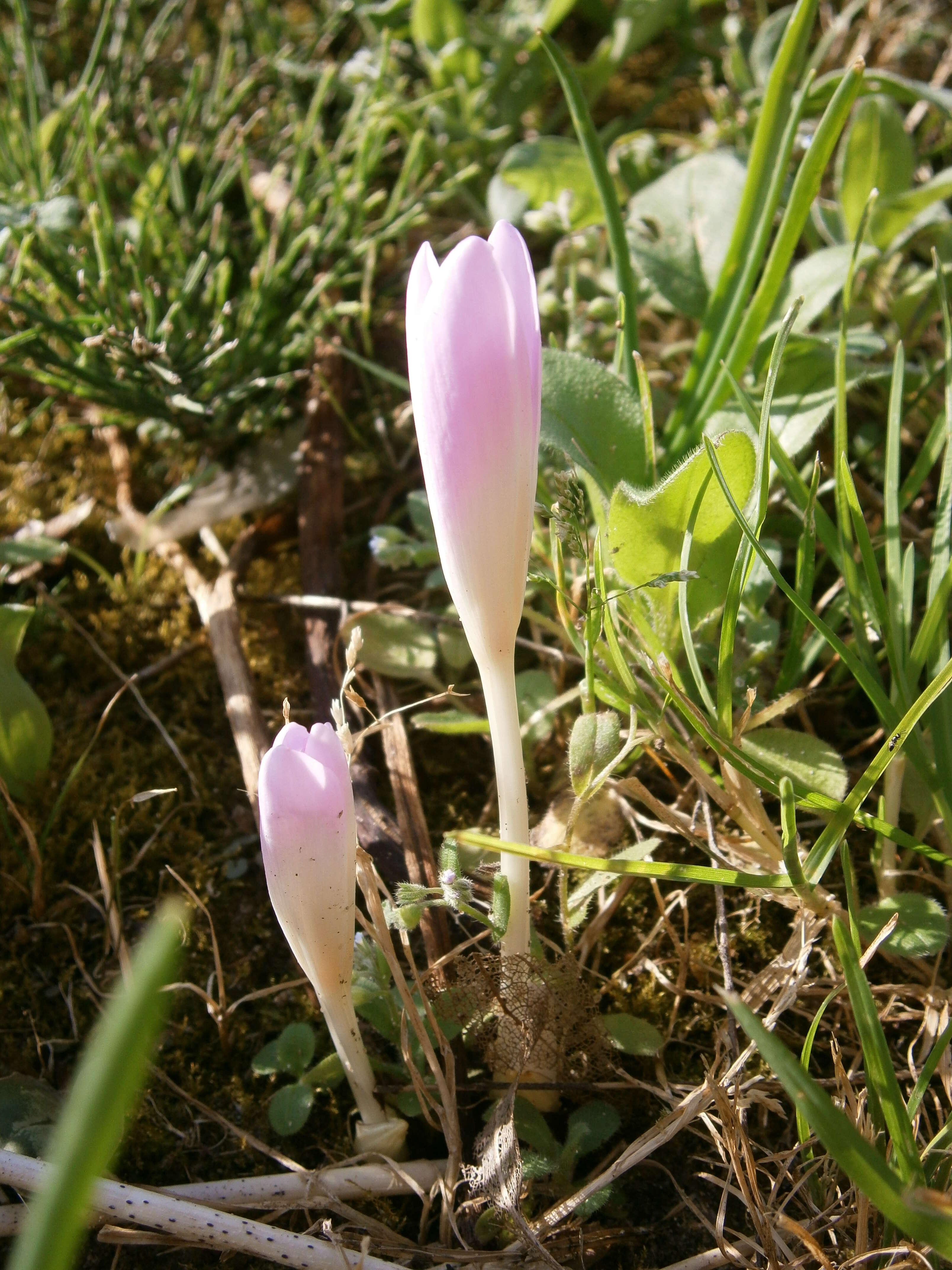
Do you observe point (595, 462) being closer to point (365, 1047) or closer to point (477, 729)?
point (477, 729)

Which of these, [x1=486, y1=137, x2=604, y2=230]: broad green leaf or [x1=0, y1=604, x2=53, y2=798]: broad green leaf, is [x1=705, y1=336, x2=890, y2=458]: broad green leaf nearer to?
[x1=486, y1=137, x2=604, y2=230]: broad green leaf

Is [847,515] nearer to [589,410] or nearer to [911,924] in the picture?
[589,410]

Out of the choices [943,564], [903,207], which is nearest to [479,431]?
[943,564]

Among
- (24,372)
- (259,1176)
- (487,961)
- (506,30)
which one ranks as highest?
(506,30)

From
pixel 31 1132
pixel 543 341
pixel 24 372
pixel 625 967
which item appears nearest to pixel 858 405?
pixel 543 341

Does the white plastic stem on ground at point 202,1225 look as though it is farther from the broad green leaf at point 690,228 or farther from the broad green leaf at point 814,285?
the broad green leaf at point 690,228
